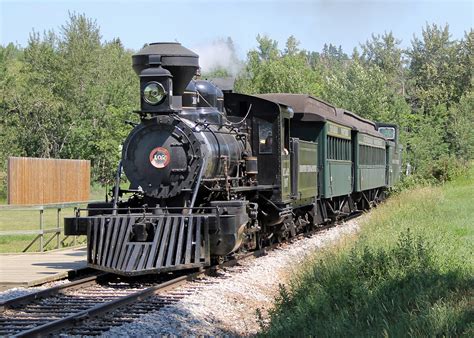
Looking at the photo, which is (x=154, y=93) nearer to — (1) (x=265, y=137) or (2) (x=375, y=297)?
(1) (x=265, y=137)

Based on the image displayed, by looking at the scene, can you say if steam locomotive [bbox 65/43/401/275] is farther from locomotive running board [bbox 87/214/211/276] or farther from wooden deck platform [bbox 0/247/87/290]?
wooden deck platform [bbox 0/247/87/290]

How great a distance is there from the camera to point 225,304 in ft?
29.9

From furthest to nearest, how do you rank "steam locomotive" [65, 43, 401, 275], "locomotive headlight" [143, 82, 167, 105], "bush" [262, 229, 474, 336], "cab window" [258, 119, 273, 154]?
"cab window" [258, 119, 273, 154] → "locomotive headlight" [143, 82, 167, 105] → "steam locomotive" [65, 43, 401, 275] → "bush" [262, 229, 474, 336]

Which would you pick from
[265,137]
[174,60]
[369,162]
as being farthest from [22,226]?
[174,60]

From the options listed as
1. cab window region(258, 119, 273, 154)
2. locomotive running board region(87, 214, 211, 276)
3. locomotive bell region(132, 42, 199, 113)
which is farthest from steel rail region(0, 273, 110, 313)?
cab window region(258, 119, 273, 154)

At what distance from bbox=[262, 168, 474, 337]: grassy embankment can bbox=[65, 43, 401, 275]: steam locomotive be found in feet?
5.63

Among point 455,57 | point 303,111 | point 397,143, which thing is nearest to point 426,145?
point 397,143

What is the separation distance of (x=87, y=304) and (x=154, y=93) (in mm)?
4008

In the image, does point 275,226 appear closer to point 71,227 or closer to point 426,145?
point 71,227

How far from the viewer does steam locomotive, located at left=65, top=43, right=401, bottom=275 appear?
10.6 meters

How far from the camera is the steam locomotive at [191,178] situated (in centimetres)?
1064

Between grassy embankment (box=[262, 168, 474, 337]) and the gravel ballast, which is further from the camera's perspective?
the gravel ballast

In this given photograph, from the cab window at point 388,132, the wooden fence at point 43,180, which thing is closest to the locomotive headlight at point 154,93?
the wooden fence at point 43,180

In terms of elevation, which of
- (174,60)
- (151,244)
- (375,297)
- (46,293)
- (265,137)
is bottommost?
(46,293)
